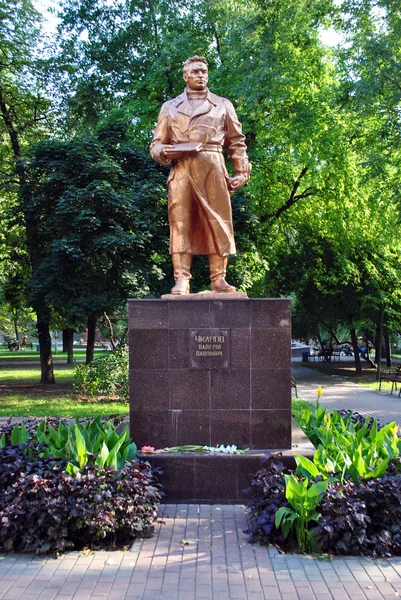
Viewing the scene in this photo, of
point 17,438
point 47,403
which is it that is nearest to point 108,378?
point 47,403

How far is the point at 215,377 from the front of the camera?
258 inches

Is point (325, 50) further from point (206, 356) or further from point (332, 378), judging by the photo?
point (206, 356)

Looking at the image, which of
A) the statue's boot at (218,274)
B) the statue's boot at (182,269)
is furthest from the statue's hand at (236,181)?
the statue's boot at (182,269)

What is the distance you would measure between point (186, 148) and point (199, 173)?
1.07 feet

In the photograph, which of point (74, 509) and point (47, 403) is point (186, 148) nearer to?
point (74, 509)

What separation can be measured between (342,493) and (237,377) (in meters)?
2.00

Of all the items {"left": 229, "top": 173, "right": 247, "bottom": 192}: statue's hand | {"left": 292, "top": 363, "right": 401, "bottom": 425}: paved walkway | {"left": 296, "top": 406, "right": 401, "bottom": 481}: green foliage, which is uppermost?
{"left": 229, "top": 173, "right": 247, "bottom": 192}: statue's hand

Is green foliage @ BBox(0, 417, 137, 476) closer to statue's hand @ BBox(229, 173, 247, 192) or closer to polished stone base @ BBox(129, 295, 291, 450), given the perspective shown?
polished stone base @ BBox(129, 295, 291, 450)

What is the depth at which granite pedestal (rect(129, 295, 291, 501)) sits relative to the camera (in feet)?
21.4

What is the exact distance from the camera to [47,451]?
5.71 metres

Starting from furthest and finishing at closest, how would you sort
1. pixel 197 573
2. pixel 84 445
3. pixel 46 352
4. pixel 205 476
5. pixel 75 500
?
pixel 46 352 < pixel 205 476 < pixel 84 445 < pixel 75 500 < pixel 197 573

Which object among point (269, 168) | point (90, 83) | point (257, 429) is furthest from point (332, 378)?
point (257, 429)

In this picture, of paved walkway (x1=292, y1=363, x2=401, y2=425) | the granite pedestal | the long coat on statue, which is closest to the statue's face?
the long coat on statue

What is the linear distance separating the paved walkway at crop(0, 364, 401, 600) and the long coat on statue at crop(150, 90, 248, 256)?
331 cm
